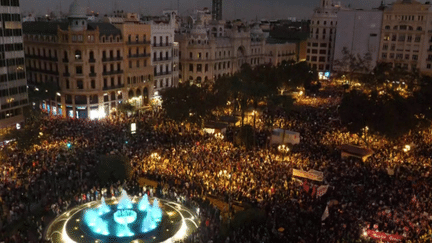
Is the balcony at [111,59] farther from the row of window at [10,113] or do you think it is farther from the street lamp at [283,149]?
the street lamp at [283,149]

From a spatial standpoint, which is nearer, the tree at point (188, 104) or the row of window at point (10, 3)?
the row of window at point (10, 3)

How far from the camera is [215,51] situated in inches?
2955

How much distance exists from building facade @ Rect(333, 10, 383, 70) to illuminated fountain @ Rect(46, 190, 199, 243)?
257 ft

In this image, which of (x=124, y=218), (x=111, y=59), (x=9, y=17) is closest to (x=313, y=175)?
(x=124, y=218)

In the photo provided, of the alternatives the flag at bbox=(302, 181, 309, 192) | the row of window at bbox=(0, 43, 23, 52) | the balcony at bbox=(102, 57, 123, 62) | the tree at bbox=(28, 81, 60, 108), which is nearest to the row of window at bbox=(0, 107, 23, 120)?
the tree at bbox=(28, 81, 60, 108)

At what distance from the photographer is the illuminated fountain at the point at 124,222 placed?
2481cm

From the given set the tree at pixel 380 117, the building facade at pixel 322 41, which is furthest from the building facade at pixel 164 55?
the building facade at pixel 322 41

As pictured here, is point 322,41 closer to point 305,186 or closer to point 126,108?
point 126,108

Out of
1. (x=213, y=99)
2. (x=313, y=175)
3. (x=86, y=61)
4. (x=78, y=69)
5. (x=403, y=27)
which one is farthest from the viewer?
(x=403, y=27)

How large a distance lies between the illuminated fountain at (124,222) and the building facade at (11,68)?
23.8m

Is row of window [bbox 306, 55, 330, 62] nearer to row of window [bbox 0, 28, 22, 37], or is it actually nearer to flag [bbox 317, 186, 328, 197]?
row of window [bbox 0, 28, 22, 37]

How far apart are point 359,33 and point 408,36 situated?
1158 centimetres

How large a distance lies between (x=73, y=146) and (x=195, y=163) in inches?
474

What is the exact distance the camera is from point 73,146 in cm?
3816
